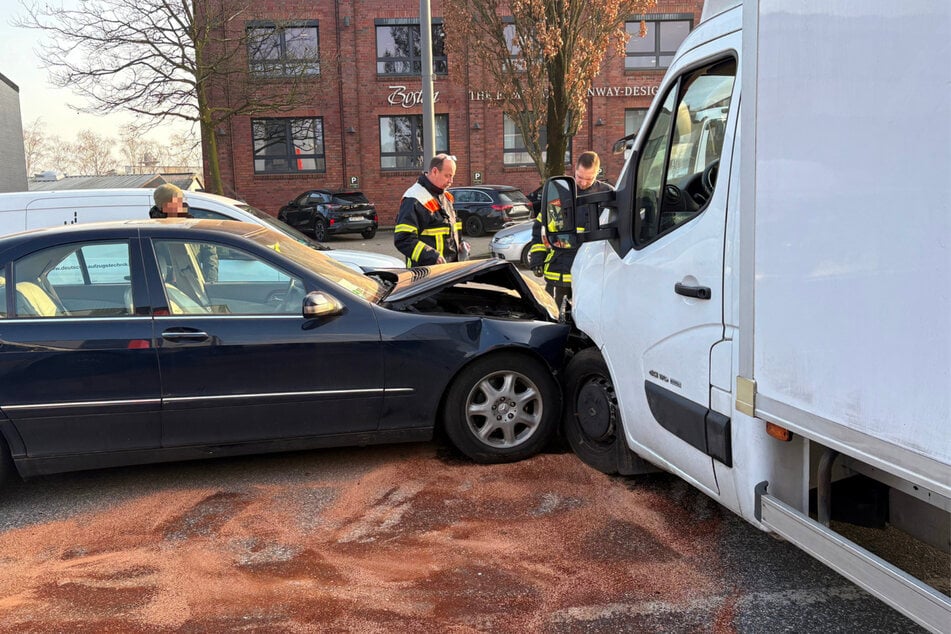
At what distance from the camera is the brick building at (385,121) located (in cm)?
2742

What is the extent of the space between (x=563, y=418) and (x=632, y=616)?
176 centimetres

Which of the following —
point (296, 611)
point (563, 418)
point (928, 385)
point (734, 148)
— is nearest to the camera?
point (928, 385)

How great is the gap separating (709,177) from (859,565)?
1638mm

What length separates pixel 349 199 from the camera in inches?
940

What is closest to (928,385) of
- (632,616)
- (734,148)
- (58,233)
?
(734,148)

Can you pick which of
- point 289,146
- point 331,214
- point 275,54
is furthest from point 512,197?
point 289,146


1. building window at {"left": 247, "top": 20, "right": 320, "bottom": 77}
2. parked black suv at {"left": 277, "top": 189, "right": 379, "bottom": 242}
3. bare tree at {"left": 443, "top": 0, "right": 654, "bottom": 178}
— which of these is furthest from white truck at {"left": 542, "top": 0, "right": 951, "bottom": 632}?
building window at {"left": 247, "top": 20, "right": 320, "bottom": 77}

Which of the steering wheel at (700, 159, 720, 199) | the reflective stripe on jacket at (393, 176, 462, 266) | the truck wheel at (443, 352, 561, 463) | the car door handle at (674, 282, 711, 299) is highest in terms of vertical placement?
the steering wheel at (700, 159, 720, 199)

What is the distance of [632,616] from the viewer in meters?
3.00

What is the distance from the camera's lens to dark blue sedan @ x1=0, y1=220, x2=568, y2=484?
13.2 ft

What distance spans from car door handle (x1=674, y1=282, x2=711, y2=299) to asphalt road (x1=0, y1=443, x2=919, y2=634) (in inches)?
49.0

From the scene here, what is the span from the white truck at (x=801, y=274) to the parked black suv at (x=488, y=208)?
59.3 feet

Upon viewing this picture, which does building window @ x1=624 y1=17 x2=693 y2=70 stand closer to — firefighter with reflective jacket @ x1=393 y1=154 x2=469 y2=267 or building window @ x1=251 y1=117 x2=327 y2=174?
building window @ x1=251 y1=117 x2=327 y2=174

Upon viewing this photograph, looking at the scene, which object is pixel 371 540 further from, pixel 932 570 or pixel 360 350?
pixel 932 570
